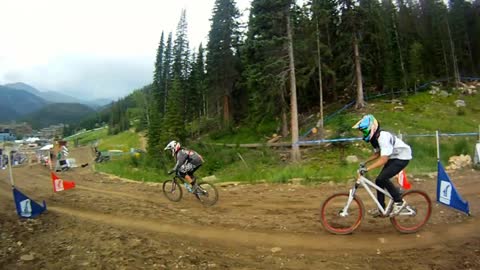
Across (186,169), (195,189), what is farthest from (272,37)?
(195,189)

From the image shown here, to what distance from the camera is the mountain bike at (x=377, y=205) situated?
7.21 m

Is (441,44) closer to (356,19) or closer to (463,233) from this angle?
(356,19)

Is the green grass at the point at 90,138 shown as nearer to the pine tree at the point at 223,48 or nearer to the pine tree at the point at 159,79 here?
the pine tree at the point at 159,79

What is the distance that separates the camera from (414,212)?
23.6 feet

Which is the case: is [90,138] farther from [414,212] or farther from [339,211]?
[414,212]

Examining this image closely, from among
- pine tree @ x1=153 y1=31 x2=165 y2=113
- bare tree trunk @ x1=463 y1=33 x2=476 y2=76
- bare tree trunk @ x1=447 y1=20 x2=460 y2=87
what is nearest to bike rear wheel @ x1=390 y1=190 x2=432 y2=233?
bare tree trunk @ x1=447 y1=20 x2=460 y2=87

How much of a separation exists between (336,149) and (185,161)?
1388cm

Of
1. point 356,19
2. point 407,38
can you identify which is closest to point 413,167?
point 356,19

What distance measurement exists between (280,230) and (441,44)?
55783mm

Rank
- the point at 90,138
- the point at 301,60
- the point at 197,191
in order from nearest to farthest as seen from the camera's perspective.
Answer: the point at 197,191 < the point at 301,60 < the point at 90,138

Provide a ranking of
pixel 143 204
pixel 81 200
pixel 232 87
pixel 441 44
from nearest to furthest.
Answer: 1. pixel 143 204
2. pixel 81 200
3. pixel 232 87
4. pixel 441 44

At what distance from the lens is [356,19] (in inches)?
1267

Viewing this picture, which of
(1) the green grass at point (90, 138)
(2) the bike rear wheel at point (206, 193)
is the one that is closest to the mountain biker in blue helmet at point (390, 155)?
(2) the bike rear wheel at point (206, 193)

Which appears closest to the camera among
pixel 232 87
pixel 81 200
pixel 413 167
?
pixel 81 200
